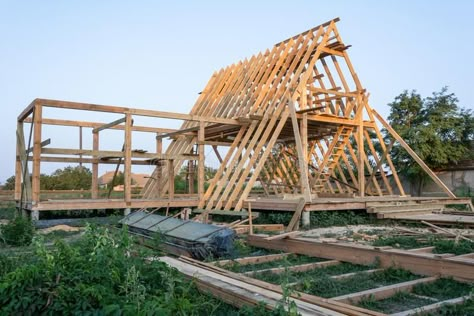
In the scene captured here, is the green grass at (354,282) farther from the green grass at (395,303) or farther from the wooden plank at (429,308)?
Result: the wooden plank at (429,308)

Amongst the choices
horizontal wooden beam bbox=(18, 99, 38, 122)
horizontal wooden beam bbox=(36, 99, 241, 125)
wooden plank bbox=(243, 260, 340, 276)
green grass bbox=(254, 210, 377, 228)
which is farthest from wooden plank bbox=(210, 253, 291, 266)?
horizontal wooden beam bbox=(18, 99, 38, 122)

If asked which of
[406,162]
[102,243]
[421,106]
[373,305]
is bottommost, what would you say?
[373,305]

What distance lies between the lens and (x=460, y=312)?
3.70 meters

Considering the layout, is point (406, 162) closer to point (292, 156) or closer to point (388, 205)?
point (292, 156)

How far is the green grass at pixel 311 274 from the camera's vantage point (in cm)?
492

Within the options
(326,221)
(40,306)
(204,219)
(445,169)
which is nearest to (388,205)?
(326,221)

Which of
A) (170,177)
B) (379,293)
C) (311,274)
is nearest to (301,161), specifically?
(170,177)

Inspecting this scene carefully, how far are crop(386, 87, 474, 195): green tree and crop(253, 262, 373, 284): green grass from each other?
1720cm

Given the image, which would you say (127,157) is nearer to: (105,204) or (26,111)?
(105,204)

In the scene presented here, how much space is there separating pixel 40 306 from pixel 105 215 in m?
9.35

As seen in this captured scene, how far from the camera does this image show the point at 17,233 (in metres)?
7.75

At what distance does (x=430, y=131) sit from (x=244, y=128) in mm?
12839

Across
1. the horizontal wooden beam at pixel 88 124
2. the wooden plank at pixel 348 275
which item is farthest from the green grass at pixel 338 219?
the horizontal wooden beam at pixel 88 124

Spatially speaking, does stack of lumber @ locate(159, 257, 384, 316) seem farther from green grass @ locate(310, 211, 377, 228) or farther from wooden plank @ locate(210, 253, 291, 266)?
green grass @ locate(310, 211, 377, 228)
